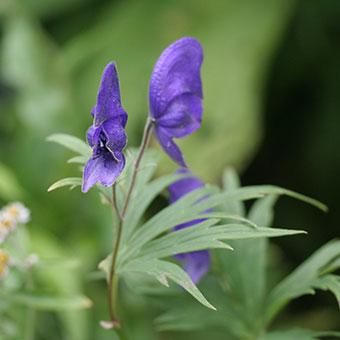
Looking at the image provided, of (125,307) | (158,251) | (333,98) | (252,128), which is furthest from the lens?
(333,98)

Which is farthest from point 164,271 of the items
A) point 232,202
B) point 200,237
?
point 232,202

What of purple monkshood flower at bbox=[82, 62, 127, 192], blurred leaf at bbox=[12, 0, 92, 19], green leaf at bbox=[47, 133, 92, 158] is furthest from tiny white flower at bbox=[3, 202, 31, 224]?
blurred leaf at bbox=[12, 0, 92, 19]

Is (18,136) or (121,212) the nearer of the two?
(121,212)

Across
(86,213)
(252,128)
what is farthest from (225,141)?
(86,213)

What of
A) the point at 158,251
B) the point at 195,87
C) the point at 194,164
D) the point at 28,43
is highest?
the point at 28,43

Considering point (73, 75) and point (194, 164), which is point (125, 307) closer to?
point (194, 164)

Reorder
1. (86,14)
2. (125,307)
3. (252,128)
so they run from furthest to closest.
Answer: (86,14)
(252,128)
(125,307)

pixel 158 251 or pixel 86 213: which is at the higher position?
pixel 86 213

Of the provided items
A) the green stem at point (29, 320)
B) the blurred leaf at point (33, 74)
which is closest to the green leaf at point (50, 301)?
the green stem at point (29, 320)
